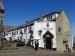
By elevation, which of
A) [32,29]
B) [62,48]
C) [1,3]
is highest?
[1,3]

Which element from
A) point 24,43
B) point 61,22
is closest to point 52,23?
point 61,22

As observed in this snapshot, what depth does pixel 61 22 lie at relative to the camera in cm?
9231

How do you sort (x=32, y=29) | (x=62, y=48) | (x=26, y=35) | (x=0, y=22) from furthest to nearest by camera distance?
(x=26, y=35), (x=32, y=29), (x=62, y=48), (x=0, y=22)

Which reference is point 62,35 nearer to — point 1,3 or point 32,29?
point 32,29

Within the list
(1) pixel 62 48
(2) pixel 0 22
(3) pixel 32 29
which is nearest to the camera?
(2) pixel 0 22

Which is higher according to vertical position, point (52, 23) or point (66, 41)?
point (52, 23)

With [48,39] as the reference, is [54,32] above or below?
above

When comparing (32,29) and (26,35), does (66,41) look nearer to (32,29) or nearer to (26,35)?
(32,29)

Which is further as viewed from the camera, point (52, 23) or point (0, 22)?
point (52, 23)

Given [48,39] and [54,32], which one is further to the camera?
[48,39]

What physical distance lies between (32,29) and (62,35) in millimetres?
13487

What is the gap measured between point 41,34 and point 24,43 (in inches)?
630

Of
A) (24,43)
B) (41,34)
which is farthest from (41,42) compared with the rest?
(24,43)

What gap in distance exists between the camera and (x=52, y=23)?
90562 mm
